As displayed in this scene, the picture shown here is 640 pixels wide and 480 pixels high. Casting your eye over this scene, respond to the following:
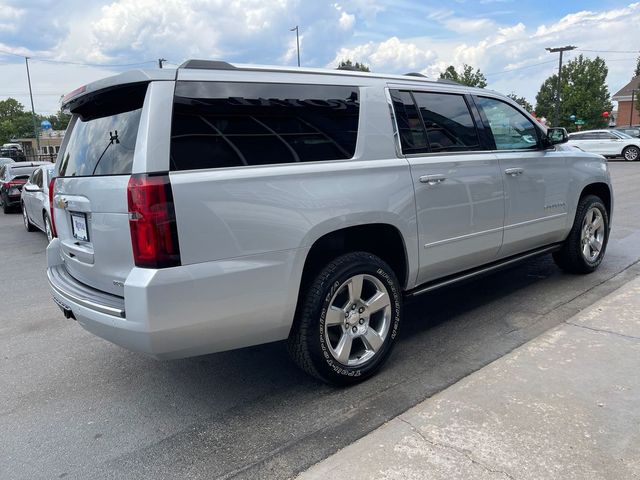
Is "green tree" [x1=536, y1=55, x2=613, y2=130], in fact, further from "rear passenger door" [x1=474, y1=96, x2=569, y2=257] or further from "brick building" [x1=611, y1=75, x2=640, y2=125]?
"rear passenger door" [x1=474, y1=96, x2=569, y2=257]

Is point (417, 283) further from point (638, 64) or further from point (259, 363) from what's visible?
point (638, 64)

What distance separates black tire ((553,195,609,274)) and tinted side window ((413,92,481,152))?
5.82 ft

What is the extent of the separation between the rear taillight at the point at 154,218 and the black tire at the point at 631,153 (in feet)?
85.3

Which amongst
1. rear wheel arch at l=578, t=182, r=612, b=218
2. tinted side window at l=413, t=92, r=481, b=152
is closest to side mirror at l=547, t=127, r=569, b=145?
rear wheel arch at l=578, t=182, r=612, b=218

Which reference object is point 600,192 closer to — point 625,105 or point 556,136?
point 556,136

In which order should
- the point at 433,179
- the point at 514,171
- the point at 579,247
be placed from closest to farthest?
the point at 433,179 → the point at 514,171 → the point at 579,247

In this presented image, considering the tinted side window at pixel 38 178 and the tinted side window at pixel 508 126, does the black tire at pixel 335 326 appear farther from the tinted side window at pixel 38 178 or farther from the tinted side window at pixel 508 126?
the tinted side window at pixel 38 178

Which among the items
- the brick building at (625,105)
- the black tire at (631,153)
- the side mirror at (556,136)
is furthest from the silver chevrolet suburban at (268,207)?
the brick building at (625,105)

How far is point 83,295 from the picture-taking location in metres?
2.99

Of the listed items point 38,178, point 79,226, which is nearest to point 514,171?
point 79,226

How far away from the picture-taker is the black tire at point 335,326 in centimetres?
300

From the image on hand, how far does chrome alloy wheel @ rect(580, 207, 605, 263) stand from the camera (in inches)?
208

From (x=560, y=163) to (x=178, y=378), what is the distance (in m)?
3.88

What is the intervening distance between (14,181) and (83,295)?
43.0 ft
